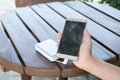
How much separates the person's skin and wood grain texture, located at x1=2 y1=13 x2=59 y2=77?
0.20 m

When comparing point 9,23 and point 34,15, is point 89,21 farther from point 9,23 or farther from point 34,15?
point 9,23

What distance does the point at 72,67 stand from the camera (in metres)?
1.44

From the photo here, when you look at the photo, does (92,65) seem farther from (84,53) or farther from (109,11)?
(109,11)

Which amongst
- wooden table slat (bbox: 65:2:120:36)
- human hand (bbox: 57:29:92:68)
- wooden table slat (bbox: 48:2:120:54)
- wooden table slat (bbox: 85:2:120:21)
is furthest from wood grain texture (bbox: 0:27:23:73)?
wooden table slat (bbox: 85:2:120:21)

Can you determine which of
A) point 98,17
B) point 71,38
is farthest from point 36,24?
point 71,38

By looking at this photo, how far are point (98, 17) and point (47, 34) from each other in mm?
530

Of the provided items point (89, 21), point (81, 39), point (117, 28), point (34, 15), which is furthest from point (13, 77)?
point (81, 39)

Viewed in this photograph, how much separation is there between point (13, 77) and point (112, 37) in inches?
63.7

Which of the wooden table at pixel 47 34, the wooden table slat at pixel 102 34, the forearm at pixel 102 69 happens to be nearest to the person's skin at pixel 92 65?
the forearm at pixel 102 69

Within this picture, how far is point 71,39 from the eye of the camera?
1329mm

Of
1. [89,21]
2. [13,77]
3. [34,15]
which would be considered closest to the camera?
[89,21]

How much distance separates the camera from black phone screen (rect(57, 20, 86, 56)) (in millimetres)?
1300

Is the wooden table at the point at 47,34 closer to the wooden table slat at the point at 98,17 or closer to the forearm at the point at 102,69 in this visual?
the wooden table slat at the point at 98,17

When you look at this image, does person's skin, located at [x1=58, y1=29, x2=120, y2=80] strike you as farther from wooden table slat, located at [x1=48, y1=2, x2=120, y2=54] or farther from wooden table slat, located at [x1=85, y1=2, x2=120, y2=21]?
wooden table slat, located at [x1=85, y1=2, x2=120, y2=21]
